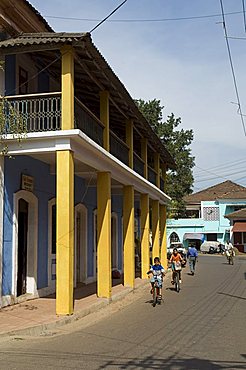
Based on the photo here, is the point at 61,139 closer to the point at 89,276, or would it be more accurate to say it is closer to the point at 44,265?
the point at 44,265

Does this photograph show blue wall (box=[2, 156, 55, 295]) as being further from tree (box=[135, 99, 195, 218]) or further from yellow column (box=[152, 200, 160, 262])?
tree (box=[135, 99, 195, 218])

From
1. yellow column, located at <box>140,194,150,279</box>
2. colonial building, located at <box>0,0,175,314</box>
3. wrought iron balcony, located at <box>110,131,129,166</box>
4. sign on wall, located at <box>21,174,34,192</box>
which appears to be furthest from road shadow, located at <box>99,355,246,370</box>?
yellow column, located at <box>140,194,150,279</box>

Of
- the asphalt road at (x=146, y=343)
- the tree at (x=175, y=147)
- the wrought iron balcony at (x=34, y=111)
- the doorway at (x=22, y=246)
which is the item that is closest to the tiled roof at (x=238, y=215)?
the tree at (x=175, y=147)

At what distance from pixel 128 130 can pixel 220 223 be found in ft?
151

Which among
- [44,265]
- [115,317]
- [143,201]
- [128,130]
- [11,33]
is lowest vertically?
[115,317]

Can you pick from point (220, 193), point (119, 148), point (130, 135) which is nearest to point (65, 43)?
point (119, 148)

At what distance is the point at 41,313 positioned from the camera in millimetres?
11422

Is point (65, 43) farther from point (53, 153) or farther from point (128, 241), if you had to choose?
point (128, 241)

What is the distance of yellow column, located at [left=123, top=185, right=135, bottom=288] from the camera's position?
18.0 meters

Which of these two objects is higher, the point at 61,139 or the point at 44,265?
the point at 61,139

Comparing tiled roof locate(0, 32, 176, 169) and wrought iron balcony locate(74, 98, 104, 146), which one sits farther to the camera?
wrought iron balcony locate(74, 98, 104, 146)

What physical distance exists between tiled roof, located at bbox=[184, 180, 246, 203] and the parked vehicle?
6.52m

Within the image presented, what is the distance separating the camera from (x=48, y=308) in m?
12.2

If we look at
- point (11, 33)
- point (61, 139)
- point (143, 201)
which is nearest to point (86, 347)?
point (61, 139)
